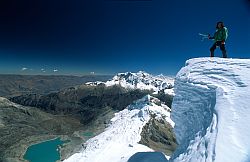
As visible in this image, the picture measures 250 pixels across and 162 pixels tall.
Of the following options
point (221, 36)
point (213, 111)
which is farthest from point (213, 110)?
point (221, 36)

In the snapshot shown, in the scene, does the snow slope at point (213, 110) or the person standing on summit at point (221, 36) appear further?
the person standing on summit at point (221, 36)

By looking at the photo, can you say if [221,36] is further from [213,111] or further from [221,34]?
[213,111]

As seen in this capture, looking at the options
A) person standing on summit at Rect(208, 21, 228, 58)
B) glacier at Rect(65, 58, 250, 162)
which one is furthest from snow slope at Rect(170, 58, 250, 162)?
person standing on summit at Rect(208, 21, 228, 58)

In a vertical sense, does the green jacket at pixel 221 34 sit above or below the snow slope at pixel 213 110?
above

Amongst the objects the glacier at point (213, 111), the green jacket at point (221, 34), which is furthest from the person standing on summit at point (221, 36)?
the glacier at point (213, 111)

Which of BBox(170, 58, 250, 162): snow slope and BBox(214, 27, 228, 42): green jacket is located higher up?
BBox(214, 27, 228, 42): green jacket

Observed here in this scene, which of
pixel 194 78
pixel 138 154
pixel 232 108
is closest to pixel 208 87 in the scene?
pixel 194 78

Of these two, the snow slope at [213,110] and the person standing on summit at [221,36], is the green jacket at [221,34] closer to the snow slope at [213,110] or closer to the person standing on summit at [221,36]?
the person standing on summit at [221,36]

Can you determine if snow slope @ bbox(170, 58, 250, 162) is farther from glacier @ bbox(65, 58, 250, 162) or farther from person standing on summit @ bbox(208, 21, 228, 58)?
person standing on summit @ bbox(208, 21, 228, 58)
